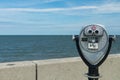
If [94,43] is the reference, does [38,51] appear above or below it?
below

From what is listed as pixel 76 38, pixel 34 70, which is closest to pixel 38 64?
pixel 34 70

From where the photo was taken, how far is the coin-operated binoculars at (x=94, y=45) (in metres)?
3.30

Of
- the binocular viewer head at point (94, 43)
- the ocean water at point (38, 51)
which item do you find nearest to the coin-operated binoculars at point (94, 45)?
the binocular viewer head at point (94, 43)

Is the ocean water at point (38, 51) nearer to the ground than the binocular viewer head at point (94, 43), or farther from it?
nearer to the ground

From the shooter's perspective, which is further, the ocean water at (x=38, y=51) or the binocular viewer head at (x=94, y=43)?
the ocean water at (x=38, y=51)

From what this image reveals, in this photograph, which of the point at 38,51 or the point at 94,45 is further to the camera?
the point at 38,51

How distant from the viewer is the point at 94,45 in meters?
3.31

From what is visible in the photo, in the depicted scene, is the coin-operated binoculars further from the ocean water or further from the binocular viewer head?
the ocean water

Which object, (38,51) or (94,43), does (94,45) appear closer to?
(94,43)

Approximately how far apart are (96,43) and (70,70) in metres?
1.25

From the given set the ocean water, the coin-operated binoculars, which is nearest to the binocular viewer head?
the coin-operated binoculars

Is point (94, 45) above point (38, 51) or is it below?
above

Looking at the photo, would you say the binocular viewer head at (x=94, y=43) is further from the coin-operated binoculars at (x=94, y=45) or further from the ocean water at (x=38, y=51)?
the ocean water at (x=38, y=51)

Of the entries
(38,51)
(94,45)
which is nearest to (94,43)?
(94,45)
